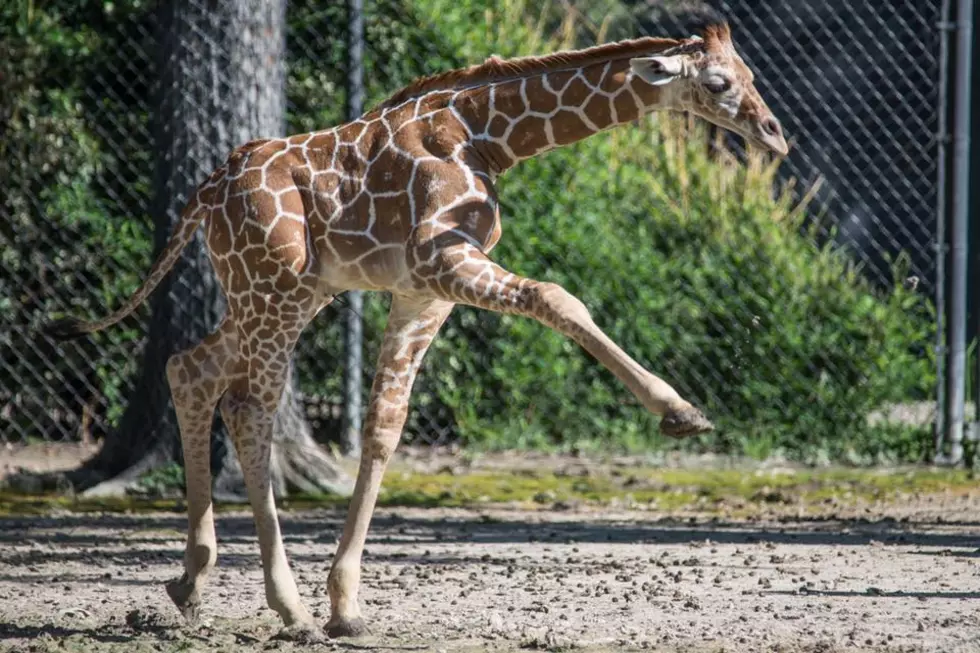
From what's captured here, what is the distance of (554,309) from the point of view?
152 inches

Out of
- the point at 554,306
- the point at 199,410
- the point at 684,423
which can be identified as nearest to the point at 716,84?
the point at 554,306

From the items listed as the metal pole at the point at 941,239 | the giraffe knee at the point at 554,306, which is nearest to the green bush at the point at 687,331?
the metal pole at the point at 941,239

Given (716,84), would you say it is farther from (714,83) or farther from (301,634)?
(301,634)

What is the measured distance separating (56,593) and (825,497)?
3900mm

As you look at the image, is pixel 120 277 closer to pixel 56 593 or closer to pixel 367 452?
pixel 56 593

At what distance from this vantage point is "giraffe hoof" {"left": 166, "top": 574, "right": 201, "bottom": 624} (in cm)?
451

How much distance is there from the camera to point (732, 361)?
859cm

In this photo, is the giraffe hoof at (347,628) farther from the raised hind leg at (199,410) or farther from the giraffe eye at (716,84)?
the giraffe eye at (716,84)

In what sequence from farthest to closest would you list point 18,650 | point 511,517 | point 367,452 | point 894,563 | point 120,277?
point 120,277
point 511,517
point 894,563
point 367,452
point 18,650

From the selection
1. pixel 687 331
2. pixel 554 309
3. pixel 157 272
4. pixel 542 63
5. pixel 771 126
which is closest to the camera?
pixel 554 309

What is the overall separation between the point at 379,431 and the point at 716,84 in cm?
148

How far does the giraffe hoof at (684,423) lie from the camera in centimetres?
347

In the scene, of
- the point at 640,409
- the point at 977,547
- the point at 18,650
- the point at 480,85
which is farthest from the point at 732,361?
the point at 18,650

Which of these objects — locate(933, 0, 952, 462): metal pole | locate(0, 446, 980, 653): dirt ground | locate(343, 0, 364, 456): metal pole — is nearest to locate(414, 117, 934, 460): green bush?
locate(933, 0, 952, 462): metal pole
